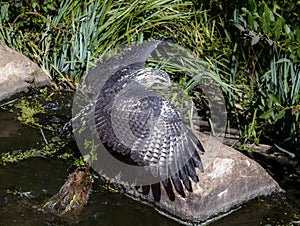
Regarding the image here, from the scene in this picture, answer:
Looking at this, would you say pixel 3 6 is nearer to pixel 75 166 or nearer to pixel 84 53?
pixel 84 53

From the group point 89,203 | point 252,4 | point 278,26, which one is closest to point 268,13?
point 278,26

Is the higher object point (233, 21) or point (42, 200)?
point (233, 21)

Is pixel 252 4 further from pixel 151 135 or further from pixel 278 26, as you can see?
pixel 151 135

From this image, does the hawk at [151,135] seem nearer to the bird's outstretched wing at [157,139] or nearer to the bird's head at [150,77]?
the bird's outstretched wing at [157,139]

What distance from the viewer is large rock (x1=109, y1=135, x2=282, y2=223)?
14.0 feet

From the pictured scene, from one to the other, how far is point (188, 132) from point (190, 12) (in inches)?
81.0

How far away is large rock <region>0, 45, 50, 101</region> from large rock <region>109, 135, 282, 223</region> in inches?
67.6

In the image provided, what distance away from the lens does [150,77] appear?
16.1 ft

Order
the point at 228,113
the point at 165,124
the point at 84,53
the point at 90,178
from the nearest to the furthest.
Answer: the point at 165,124 < the point at 90,178 < the point at 228,113 < the point at 84,53

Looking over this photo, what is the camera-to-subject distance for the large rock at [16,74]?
562 centimetres

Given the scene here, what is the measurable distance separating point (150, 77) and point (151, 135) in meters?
0.93

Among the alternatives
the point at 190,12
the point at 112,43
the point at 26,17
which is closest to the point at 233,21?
the point at 190,12

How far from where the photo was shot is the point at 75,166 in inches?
187

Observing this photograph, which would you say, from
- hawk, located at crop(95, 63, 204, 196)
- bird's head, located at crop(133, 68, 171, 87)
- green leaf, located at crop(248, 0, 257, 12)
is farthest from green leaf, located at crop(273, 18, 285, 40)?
bird's head, located at crop(133, 68, 171, 87)
